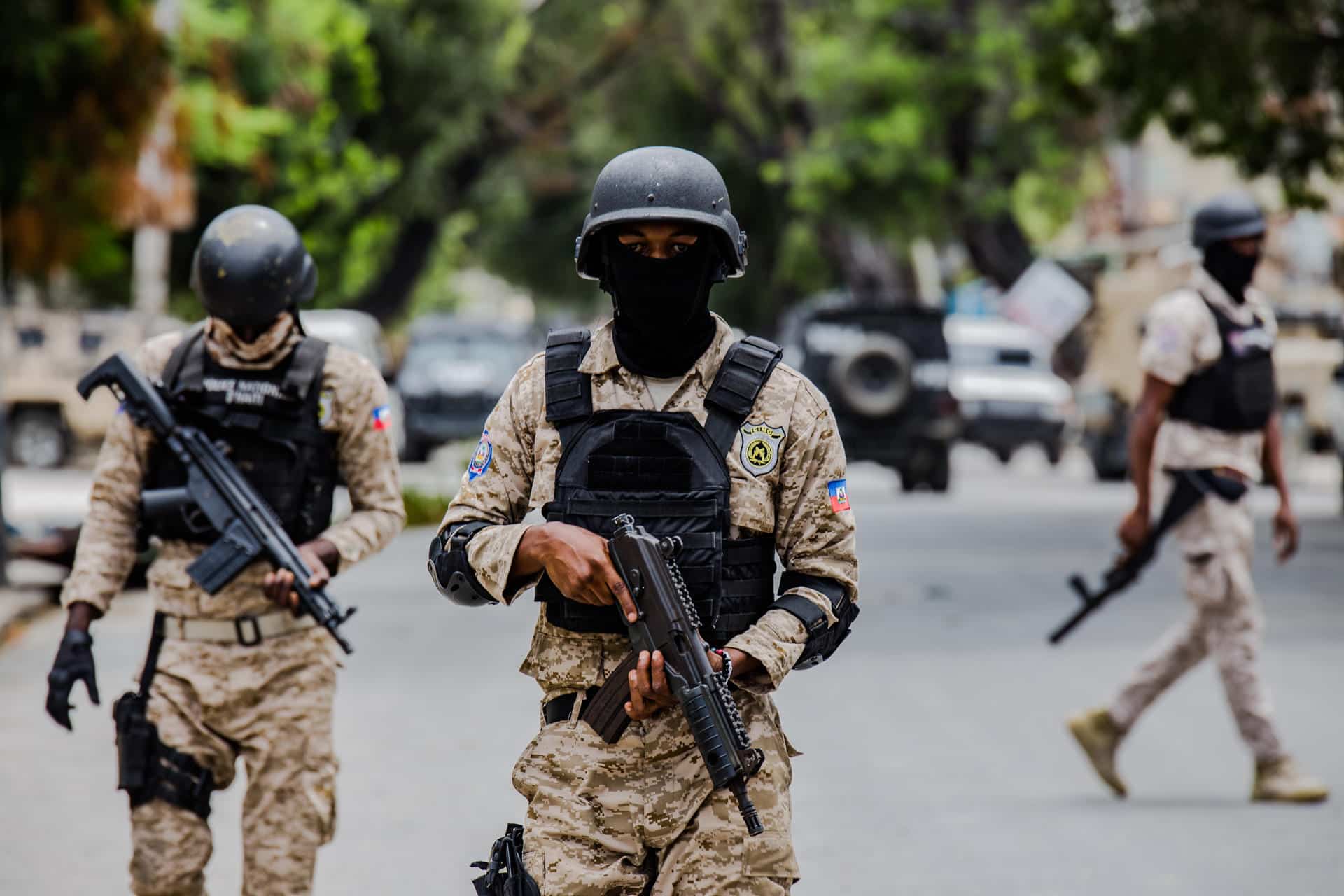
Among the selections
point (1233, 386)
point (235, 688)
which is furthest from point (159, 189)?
point (235, 688)


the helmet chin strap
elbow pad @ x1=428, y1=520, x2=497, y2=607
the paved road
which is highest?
the helmet chin strap

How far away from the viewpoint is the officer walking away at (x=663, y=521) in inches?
146

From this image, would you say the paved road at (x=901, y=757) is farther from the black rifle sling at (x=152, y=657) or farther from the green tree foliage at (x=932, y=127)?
the green tree foliage at (x=932, y=127)

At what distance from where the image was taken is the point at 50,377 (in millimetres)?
26172

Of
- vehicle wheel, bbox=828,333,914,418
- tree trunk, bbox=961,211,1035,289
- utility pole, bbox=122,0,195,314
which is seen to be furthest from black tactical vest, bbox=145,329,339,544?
tree trunk, bbox=961,211,1035,289

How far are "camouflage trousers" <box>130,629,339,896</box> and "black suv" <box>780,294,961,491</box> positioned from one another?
17.9 meters

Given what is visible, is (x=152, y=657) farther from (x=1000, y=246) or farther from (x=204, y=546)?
(x=1000, y=246)

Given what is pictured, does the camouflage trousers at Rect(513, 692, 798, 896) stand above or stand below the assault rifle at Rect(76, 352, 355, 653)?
below

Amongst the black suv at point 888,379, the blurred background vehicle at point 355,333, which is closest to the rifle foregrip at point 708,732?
the black suv at point 888,379

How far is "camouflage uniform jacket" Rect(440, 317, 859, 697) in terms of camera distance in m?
3.77

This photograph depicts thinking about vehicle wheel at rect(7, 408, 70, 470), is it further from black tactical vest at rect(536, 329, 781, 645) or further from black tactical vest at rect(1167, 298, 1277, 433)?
black tactical vest at rect(536, 329, 781, 645)

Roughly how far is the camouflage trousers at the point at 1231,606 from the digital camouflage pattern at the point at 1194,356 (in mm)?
144

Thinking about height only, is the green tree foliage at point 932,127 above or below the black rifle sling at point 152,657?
above

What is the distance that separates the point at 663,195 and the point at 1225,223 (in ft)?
13.6
